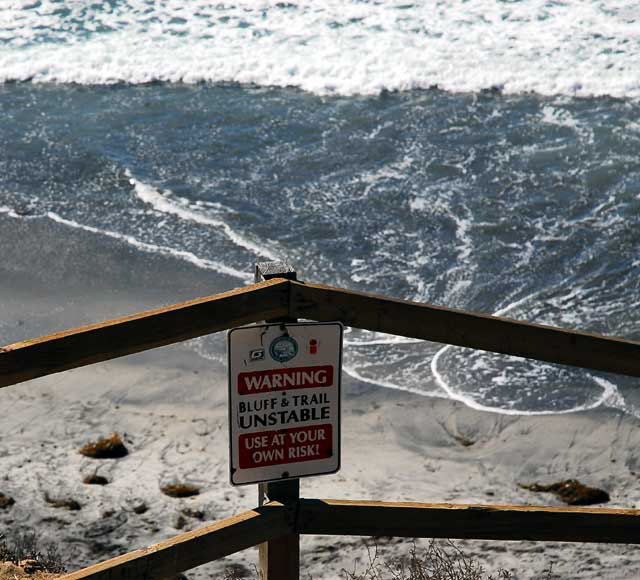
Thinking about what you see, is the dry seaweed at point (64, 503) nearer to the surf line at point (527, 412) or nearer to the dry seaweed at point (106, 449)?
the dry seaweed at point (106, 449)

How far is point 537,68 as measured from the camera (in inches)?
559

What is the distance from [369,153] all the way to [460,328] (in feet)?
28.5

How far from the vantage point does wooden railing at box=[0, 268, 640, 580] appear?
259 centimetres

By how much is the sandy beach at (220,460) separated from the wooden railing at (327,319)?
2097 millimetres

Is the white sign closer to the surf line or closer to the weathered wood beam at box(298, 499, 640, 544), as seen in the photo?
the weathered wood beam at box(298, 499, 640, 544)

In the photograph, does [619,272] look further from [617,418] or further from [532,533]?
[532,533]

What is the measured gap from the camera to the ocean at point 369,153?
854cm

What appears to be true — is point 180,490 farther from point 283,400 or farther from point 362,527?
point 283,400

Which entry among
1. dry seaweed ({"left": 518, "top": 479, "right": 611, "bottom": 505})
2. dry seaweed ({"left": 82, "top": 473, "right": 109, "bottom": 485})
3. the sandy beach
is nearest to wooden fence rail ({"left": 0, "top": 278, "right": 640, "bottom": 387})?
the sandy beach

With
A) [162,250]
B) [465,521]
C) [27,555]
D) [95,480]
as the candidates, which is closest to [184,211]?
[162,250]

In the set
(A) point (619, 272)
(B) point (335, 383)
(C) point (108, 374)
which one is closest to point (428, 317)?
(B) point (335, 383)

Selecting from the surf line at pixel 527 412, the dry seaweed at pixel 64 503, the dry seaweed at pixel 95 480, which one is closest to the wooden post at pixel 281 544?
the dry seaweed at pixel 64 503

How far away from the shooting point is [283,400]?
282cm

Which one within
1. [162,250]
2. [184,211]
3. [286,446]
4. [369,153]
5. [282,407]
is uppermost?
[282,407]
